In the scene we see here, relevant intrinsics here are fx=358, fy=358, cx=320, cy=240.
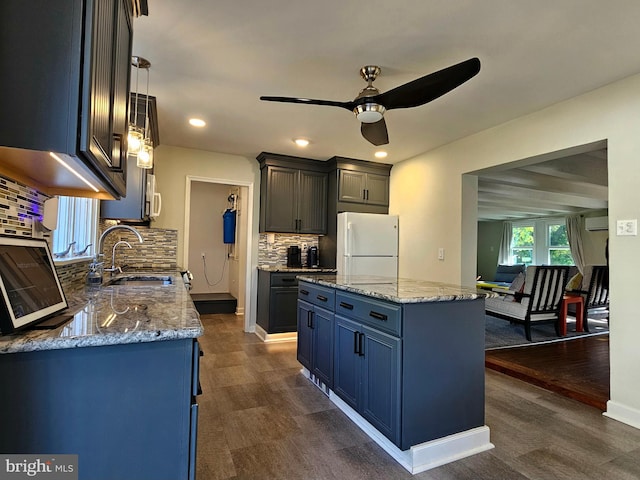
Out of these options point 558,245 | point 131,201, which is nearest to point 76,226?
point 131,201

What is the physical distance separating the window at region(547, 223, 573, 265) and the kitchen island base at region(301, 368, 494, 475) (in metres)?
8.96

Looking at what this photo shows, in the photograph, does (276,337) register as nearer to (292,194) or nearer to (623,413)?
(292,194)

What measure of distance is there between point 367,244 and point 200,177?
226 cm

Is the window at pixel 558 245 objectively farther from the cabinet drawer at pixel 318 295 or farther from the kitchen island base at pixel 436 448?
the kitchen island base at pixel 436 448

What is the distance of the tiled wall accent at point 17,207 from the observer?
131 centimetres

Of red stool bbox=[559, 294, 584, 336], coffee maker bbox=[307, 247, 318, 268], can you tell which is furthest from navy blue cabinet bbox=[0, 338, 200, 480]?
red stool bbox=[559, 294, 584, 336]

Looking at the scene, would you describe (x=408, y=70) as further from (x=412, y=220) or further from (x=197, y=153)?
(x=197, y=153)

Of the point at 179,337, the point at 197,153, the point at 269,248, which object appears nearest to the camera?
the point at 179,337

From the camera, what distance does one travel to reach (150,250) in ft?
13.9

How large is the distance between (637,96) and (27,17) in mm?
3228

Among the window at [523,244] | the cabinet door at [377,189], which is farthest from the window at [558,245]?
the cabinet door at [377,189]

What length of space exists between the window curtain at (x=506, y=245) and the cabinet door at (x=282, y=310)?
8.54 m

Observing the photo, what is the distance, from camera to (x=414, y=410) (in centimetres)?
Result: 186

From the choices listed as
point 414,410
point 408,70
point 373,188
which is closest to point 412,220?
point 373,188
